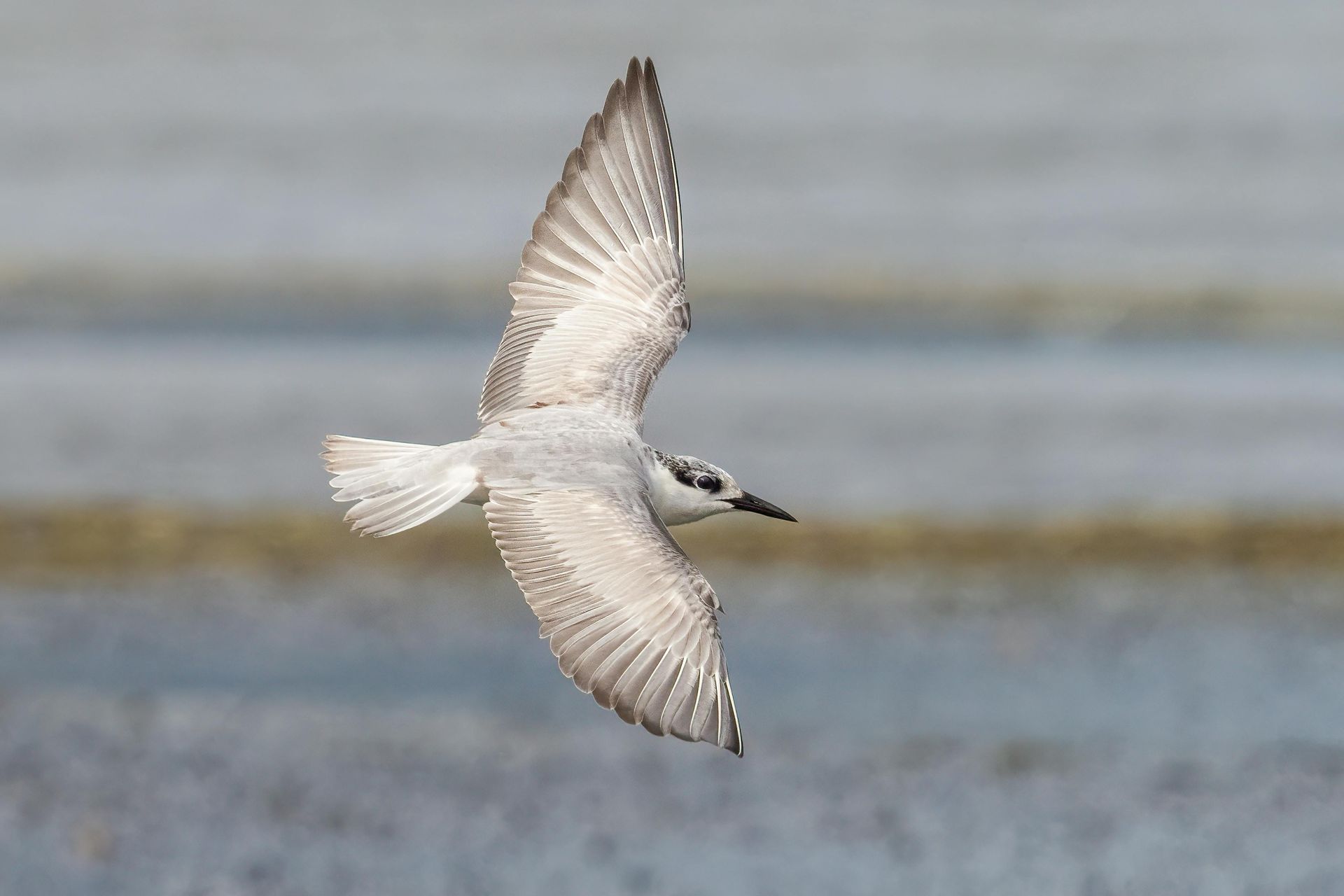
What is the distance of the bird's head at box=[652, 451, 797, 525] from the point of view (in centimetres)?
581

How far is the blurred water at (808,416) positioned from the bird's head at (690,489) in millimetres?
4115

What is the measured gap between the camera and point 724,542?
9.95 m

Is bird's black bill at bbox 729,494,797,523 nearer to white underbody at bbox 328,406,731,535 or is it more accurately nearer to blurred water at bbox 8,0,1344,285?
white underbody at bbox 328,406,731,535

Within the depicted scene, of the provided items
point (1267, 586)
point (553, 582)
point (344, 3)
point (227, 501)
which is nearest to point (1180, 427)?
point (1267, 586)

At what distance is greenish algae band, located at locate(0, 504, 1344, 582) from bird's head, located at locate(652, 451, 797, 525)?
373 centimetres

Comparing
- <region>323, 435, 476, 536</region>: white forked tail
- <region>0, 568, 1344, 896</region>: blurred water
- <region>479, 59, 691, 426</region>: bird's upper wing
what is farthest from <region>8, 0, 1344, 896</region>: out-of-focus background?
<region>323, 435, 476, 536</region>: white forked tail

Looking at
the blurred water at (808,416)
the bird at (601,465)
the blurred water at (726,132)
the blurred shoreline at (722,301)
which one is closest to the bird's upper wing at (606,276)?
the bird at (601,465)

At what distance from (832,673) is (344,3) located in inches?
573

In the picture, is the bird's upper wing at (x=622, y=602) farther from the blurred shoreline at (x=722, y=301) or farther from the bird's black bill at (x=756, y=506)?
the blurred shoreline at (x=722, y=301)

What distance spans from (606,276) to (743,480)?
12.4ft

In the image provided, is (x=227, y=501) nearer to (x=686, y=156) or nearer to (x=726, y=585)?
(x=726, y=585)

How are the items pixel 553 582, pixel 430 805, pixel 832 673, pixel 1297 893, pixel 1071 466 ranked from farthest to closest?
pixel 1071 466, pixel 832 673, pixel 430 805, pixel 1297 893, pixel 553 582

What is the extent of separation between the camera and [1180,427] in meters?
11.3

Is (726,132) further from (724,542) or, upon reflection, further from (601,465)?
(601,465)
